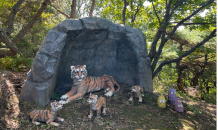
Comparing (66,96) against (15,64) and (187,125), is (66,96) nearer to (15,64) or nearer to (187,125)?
(187,125)

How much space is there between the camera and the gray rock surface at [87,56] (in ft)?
13.9

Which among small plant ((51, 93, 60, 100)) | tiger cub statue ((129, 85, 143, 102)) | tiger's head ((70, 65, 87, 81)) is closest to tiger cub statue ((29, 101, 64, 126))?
small plant ((51, 93, 60, 100))

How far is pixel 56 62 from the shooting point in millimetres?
4430

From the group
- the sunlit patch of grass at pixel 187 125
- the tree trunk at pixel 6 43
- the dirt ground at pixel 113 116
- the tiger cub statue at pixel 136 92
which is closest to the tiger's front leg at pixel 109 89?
the dirt ground at pixel 113 116

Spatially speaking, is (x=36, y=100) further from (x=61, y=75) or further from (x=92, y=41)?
(x=92, y=41)

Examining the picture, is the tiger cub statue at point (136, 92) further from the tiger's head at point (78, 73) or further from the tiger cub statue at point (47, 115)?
the tiger cub statue at point (47, 115)

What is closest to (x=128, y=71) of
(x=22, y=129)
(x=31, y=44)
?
(x=22, y=129)

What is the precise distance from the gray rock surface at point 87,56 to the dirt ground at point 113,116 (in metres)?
0.55

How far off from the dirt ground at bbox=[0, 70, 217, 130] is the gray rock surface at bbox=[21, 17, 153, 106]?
1.81ft

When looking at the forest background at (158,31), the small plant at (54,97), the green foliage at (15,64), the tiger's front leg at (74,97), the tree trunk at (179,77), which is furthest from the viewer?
the tree trunk at (179,77)

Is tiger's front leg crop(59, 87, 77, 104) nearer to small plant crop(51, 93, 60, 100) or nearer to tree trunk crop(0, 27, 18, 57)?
small plant crop(51, 93, 60, 100)

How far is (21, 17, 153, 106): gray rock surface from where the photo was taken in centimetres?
424

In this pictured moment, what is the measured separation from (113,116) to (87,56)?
2767 millimetres

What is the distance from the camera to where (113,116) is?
388 cm
